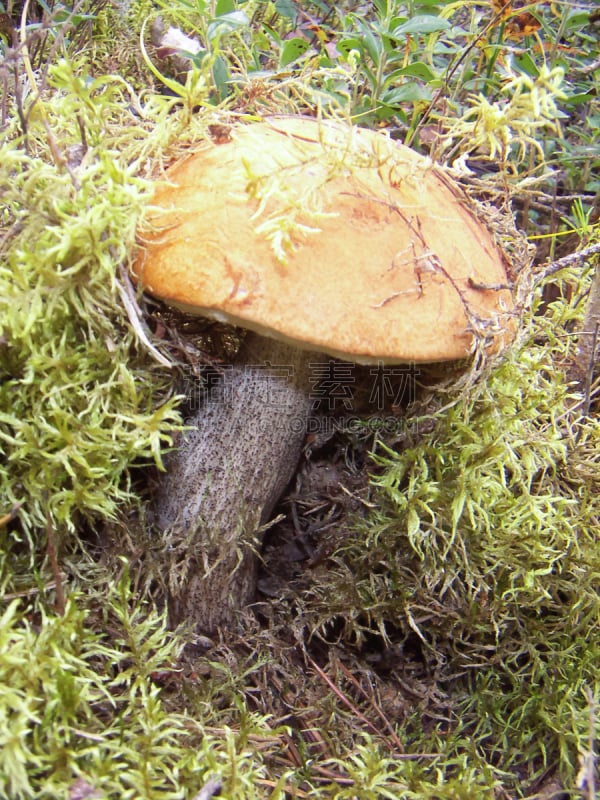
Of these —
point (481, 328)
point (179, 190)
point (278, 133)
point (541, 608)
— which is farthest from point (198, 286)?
point (541, 608)

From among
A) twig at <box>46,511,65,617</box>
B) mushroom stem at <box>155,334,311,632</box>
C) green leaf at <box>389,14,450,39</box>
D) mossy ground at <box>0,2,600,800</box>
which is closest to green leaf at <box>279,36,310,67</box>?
mossy ground at <box>0,2,600,800</box>

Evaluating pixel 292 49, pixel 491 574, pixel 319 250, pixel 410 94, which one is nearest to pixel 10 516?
pixel 319 250

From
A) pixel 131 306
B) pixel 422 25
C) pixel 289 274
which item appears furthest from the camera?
pixel 422 25

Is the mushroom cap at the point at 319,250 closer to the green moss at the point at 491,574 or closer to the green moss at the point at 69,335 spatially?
the green moss at the point at 69,335

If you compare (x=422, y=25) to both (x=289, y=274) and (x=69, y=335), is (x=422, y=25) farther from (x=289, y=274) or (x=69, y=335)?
(x=69, y=335)

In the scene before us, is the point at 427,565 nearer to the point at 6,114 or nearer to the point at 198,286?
the point at 198,286

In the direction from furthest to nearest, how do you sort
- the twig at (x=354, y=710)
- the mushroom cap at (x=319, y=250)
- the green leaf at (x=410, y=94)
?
the green leaf at (x=410, y=94) < the twig at (x=354, y=710) < the mushroom cap at (x=319, y=250)

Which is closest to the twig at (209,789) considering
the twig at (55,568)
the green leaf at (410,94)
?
the twig at (55,568)
